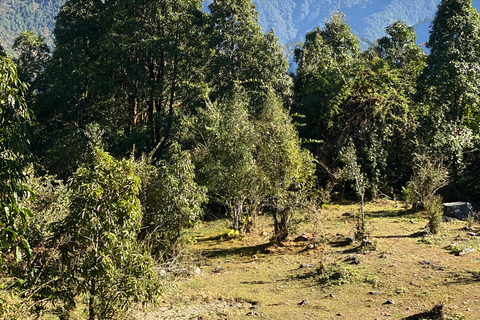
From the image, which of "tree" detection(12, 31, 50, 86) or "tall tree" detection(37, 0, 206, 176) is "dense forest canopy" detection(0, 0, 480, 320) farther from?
"tree" detection(12, 31, 50, 86)

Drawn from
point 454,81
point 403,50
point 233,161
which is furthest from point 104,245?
→ point 403,50

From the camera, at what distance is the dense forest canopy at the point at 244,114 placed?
1140 centimetres

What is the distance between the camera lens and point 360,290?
8320mm

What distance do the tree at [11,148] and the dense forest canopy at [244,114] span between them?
8.28ft

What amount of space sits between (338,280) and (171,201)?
4232 mm

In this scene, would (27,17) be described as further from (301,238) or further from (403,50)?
(301,238)

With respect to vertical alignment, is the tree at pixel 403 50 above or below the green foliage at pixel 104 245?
above

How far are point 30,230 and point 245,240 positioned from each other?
27.5 feet

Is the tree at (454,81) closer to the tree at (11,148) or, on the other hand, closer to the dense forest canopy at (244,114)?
the dense forest canopy at (244,114)

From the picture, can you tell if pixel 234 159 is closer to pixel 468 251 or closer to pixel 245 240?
pixel 245 240

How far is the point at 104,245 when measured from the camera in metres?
5.17

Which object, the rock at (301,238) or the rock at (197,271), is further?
the rock at (301,238)

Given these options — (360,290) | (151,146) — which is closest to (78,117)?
(151,146)

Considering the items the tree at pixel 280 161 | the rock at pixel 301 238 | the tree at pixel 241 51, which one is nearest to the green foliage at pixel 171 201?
the tree at pixel 280 161
